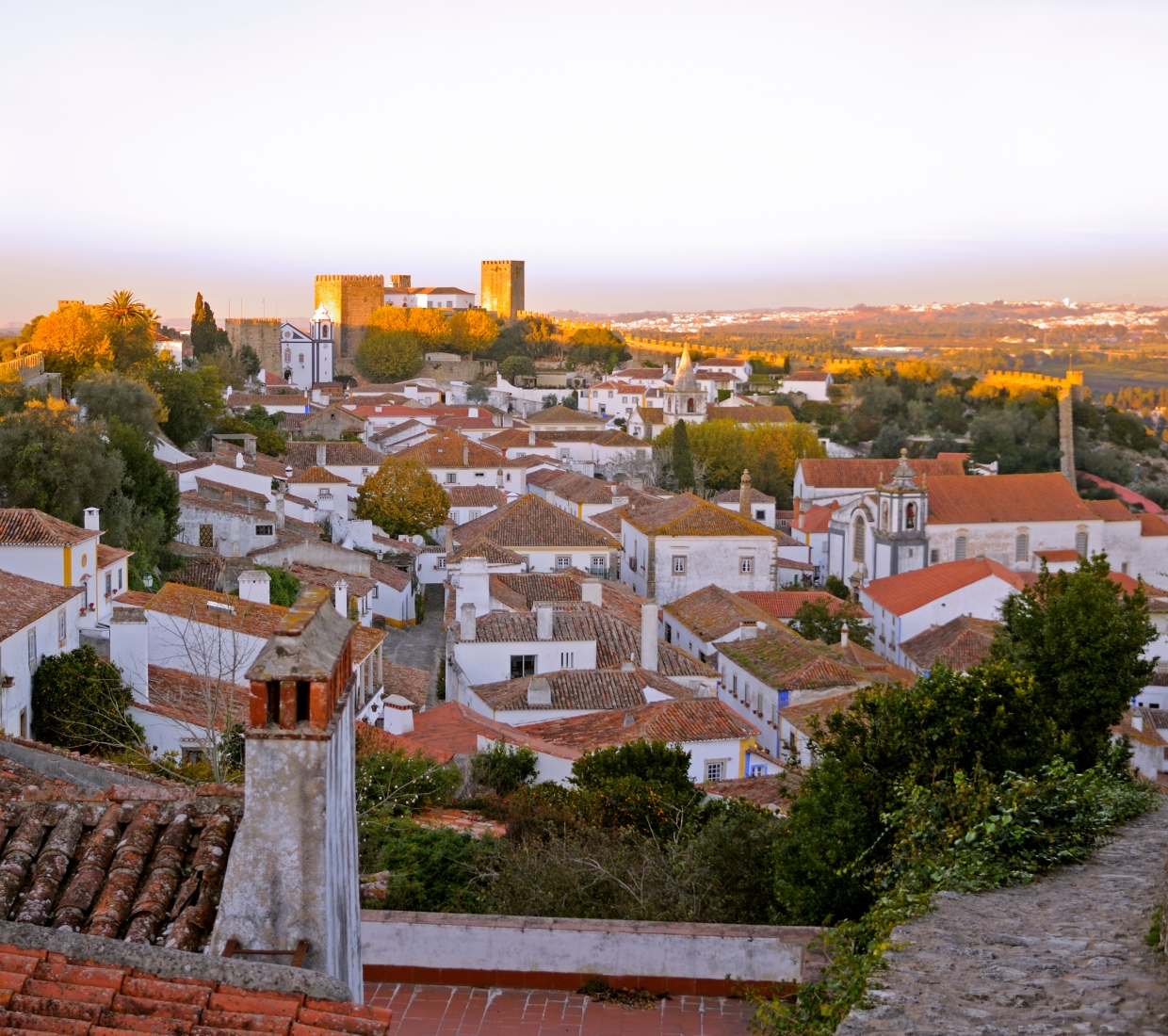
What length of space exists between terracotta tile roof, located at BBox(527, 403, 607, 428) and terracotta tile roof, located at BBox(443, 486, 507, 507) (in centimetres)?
2282

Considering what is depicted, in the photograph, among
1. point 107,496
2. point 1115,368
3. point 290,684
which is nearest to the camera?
point 290,684

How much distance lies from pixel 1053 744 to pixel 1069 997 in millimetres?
5690

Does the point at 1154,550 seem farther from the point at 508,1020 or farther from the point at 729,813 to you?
the point at 508,1020

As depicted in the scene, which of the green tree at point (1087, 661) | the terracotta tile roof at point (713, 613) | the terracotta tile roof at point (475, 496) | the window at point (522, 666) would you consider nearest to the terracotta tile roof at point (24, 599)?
the window at point (522, 666)

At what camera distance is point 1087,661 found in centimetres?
1320

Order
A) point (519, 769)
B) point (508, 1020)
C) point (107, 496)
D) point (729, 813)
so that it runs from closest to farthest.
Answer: point (508, 1020) → point (729, 813) → point (519, 769) → point (107, 496)

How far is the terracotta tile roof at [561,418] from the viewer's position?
68.2m

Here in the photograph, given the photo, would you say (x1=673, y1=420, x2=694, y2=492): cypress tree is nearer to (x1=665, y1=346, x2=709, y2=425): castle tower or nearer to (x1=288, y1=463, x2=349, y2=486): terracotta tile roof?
(x1=665, y1=346, x2=709, y2=425): castle tower

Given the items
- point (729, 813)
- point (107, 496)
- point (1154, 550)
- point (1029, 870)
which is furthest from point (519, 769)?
point (1154, 550)

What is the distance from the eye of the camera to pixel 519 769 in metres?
15.0

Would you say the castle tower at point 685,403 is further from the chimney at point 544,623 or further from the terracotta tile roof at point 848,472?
the chimney at point 544,623

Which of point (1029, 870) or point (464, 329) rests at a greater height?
point (464, 329)

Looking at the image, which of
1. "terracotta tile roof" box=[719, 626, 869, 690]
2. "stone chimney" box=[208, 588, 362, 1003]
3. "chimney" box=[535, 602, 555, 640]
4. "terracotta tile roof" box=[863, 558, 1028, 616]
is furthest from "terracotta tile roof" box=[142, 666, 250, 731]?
"terracotta tile roof" box=[863, 558, 1028, 616]

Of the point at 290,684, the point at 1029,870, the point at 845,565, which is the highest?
the point at 290,684
